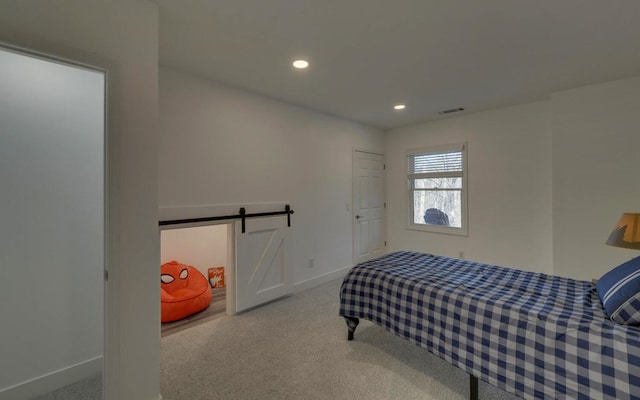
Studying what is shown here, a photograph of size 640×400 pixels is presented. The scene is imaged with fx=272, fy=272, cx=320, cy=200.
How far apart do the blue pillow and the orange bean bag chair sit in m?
3.36

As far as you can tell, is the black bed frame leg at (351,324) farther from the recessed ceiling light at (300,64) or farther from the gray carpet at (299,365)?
the recessed ceiling light at (300,64)

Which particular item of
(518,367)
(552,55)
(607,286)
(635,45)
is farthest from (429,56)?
(518,367)

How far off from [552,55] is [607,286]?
190cm

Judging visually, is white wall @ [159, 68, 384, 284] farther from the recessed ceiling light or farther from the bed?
the bed

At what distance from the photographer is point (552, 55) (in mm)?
2324

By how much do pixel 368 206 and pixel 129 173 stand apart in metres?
3.78

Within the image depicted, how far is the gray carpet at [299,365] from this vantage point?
72.5 inches

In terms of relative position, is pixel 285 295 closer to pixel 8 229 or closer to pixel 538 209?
A: pixel 8 229

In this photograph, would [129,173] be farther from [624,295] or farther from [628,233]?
[628,233]

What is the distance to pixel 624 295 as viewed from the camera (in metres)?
1.40

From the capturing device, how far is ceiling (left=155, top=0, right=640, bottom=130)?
68.8 inches

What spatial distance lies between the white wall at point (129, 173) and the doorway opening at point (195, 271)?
1025 millimetres

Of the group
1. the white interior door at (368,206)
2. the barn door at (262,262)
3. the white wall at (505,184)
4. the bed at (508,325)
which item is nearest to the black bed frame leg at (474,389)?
the bed at (508,325)

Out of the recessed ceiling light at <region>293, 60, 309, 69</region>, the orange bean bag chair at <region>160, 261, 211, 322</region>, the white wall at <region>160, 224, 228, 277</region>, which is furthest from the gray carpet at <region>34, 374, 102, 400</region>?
the recessed ceiling light at <region>293, 60, 309, 69</region>
